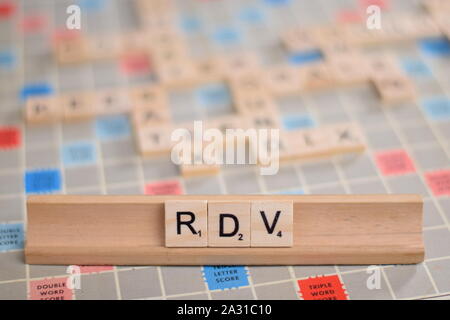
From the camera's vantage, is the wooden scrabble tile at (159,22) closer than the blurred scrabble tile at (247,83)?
No

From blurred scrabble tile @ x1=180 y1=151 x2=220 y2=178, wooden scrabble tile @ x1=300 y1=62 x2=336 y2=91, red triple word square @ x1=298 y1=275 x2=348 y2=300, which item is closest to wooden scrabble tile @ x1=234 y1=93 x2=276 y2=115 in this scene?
wooden scrabble tile @ x1=300 y1=62 x2=336 y2=91

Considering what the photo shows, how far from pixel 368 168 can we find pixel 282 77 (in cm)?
44

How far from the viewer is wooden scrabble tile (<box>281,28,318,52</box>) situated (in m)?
2.33

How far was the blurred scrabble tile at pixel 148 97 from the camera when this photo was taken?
6.82 ft

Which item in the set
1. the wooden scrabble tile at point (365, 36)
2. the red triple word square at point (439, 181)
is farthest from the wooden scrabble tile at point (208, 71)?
the red triple word square at point (439, 181)

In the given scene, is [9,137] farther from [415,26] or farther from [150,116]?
[415,26]

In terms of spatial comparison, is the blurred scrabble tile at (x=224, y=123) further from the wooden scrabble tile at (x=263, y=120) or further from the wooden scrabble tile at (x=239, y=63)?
the wooden scrabble tile at (x=239, y=63)

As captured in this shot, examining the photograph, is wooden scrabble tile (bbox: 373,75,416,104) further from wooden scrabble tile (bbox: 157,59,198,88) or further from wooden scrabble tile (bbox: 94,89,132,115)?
wooden scrabble tile (bbox: 94,89,132,115)

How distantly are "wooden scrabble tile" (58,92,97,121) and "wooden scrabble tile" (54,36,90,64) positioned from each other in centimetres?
20

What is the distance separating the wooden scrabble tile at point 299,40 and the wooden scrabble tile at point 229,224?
2.99 ft

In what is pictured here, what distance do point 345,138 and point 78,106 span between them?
0.75 metres

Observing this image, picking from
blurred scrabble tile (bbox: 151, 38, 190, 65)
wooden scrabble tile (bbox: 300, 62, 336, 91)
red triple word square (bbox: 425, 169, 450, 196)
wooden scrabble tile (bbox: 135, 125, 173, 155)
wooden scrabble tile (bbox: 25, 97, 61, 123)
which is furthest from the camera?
blurred scrabble tile (bbox: 151, 38, 190, 65)

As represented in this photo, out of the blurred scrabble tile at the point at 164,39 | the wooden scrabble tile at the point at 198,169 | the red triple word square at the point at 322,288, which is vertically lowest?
the red triple word square at the point at 322,288
